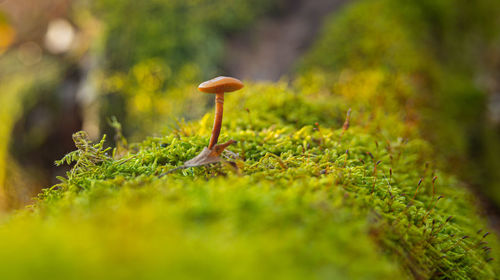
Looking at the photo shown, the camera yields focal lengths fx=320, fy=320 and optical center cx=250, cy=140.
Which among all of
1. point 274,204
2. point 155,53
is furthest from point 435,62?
point 274,204

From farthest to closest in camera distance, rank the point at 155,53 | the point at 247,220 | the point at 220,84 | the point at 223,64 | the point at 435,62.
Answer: the point at 223,64, the point at 155,53, the point at 435,62, the point at 220,84, the point at 247,220

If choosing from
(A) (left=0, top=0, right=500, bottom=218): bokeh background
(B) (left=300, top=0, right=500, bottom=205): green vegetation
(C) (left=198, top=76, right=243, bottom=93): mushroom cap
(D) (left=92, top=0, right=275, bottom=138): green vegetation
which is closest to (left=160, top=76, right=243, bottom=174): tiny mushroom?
(C) (left=198, top=76, right=243, bottom=93): mushroom cap

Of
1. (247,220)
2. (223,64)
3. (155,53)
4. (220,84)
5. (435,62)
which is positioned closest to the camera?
(247,220)

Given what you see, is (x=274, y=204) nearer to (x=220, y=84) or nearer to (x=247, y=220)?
(x=247, y=220)

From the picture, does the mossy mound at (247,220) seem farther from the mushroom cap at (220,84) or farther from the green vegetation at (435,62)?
the green vegetation at (435,62)

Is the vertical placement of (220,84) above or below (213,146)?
above

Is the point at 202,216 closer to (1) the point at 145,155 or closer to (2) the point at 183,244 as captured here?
(2) the point at 183,244

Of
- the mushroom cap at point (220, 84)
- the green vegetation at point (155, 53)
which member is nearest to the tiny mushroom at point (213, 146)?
the mushroom cap at point (220, 84)
